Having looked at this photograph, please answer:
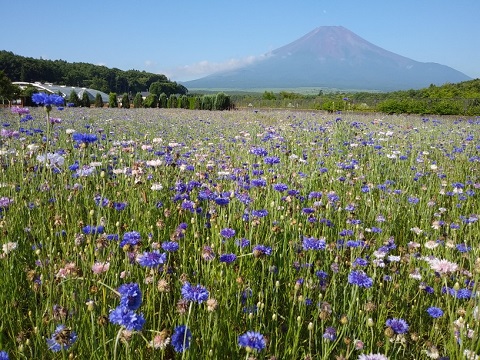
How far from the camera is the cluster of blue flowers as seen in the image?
1145 mm

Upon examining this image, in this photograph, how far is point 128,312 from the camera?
1.16m

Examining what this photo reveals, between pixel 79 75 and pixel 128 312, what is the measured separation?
11384 centimetres

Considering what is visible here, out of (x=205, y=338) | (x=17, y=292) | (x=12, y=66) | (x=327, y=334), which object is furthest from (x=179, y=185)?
(x=12, y=66)

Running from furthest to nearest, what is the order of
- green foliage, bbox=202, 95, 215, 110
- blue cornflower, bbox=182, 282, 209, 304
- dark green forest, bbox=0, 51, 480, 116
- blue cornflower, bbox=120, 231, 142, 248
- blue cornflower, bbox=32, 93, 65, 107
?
green foliage, bbox=202, 95, 215, 110 → dark green forest, bbox=0, 51, 480, 116 → blue cornflower, bbox=32, 93, 65, 107 → blue cornflower, bbox=120, 231, 142, 248 → blue cornflower, bbox=182, 282, 209, 304

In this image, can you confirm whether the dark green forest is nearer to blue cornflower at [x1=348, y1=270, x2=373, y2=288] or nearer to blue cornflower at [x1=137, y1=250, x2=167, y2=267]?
blue cornflower at [x1=348, y1=270, x2=373, y2=288]

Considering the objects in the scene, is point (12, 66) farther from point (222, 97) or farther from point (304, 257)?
point (304, 257)

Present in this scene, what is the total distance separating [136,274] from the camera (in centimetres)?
213

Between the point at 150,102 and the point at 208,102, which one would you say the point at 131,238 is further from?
the point at 150,102

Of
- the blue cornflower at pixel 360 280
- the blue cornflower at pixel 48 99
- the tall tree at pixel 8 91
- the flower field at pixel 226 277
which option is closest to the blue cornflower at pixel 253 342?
the flower field at pixel 226 277

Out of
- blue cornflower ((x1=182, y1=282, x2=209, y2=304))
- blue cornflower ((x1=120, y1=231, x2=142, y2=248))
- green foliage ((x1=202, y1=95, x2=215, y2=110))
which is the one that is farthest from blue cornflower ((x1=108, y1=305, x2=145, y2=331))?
green foliage ((x1=202, y1=95, x2=215, y2=110))

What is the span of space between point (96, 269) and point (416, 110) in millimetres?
22028

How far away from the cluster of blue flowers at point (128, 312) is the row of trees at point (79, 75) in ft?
319

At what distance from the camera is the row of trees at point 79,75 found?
90625 mm

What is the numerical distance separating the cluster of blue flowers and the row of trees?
319 feet
